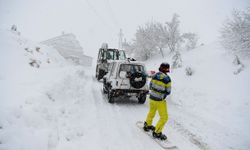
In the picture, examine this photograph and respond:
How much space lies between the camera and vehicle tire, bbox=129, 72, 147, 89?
8.36 meters

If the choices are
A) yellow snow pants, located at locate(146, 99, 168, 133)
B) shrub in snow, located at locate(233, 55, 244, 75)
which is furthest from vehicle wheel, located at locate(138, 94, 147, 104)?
shrub in snow, located at locate(233, 55, 244, 75)

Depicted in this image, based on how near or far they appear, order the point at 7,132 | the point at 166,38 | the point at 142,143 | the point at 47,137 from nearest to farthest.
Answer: the point at 7,132 < the point at 47,137 < the point at 142,143 < the point at 166,38

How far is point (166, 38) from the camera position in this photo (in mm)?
32156

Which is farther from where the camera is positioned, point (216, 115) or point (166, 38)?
point (166, 38)

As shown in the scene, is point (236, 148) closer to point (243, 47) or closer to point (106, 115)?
point (106, 115)

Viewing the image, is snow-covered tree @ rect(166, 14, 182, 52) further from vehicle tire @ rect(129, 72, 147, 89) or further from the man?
the man

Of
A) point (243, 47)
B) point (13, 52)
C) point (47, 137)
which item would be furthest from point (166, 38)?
point (47, 137)

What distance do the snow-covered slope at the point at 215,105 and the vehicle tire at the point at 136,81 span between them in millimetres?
1792

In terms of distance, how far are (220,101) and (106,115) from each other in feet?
19.9

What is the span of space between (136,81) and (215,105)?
4.24 meters

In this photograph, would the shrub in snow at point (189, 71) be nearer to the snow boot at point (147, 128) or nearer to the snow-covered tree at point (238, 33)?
the snow-covered tree at point (238, 33)

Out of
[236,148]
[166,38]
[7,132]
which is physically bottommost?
[236,148]

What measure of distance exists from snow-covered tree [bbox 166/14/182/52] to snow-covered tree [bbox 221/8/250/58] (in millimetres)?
16395

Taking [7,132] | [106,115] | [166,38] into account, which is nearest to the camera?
[7,132]
